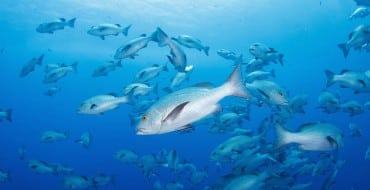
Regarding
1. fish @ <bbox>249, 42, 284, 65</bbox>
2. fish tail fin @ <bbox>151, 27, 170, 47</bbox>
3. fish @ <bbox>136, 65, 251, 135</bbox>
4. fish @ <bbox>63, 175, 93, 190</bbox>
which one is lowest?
fish @ <bbox>63, 175, 93, 190</bbox>

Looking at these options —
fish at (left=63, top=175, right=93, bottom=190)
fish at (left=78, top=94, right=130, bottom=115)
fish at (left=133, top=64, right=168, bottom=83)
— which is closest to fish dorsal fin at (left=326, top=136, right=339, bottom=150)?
fish at (left=78, top=94, right=130, bottom=115)

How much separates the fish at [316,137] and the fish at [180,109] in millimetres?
1613

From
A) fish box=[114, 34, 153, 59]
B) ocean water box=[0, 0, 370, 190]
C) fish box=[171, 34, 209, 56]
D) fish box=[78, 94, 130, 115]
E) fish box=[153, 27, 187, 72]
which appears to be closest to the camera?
fish box=[78, 94, 130, 115]

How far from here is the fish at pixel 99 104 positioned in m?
6.89

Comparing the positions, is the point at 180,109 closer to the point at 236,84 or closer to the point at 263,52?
the point at 236,84

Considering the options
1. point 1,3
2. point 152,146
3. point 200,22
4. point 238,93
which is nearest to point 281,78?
point 152,146

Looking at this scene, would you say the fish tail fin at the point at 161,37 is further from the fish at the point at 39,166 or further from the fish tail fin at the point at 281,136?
the fish at the point at 39,166

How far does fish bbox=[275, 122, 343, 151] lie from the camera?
14.2 ft

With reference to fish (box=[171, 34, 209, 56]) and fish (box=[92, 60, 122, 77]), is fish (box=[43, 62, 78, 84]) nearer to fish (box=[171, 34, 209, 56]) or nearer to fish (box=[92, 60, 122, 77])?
fish (box=[92, 60, 122, 77])

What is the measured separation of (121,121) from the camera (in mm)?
70062

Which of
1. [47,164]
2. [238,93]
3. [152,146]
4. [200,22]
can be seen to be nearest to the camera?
[238,93]

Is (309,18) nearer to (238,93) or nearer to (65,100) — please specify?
(238,93)

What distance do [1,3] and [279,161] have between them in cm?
2747

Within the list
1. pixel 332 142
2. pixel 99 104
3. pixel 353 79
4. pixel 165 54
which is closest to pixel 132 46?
pixel 99 104
